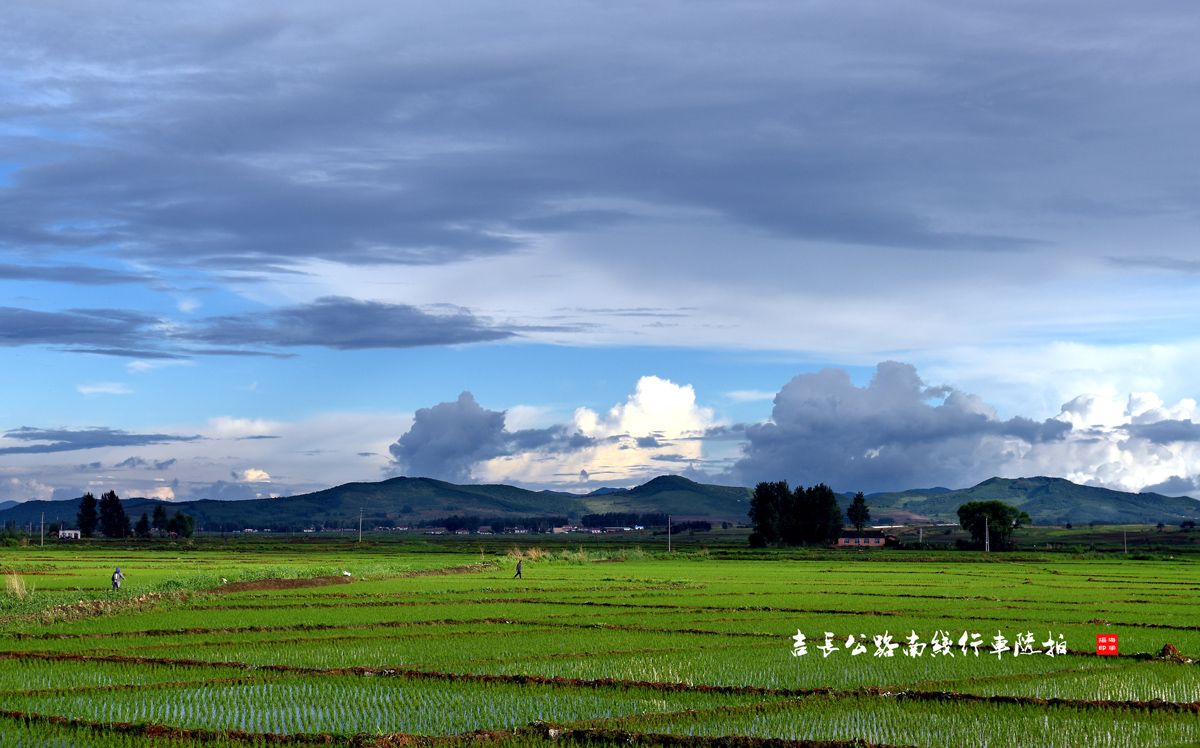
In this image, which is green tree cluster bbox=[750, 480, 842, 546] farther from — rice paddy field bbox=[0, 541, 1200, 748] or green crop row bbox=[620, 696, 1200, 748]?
green crop row bbox=[620, 696, 1200, 748]

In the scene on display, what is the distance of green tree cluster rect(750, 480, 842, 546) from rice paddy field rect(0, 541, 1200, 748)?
3948 inches

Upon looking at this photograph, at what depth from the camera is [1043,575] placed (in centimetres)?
6656

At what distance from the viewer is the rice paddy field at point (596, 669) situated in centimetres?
1656

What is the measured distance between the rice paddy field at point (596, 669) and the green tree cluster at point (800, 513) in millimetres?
100270

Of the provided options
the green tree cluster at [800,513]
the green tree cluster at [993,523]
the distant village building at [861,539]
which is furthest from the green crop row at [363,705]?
the distant village building at [861,539]

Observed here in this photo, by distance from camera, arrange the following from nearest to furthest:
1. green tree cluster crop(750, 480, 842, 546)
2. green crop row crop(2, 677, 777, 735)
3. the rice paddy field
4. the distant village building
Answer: the rice paddy field < green crop row crop(2, 677, 777, 735) < green tree cluster crop(750, 480, 842, 546) < the distant village building

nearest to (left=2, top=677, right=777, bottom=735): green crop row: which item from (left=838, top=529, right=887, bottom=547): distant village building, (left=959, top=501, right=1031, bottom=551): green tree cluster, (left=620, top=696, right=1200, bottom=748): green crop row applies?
(left=620, top=696, right=1200, bottom=748): green crop row

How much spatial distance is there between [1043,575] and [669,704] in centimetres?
5604

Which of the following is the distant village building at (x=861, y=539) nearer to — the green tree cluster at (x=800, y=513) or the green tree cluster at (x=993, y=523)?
the green tree cluster at (x=800, y=513)

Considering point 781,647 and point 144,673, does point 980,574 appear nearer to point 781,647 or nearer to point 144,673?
point 781,647

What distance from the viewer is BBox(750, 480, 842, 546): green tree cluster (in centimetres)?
14712

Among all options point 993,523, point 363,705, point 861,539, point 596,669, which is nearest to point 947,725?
point 596,669

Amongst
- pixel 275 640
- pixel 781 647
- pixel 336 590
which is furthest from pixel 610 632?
pixel 336 590

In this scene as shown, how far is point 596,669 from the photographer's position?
23.1 meters
